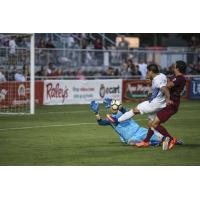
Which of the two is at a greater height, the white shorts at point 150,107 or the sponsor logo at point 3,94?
the white shorts at point 150,107

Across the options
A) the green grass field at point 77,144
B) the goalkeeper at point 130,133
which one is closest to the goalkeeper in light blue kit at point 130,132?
the goalkeeper at point 130,133

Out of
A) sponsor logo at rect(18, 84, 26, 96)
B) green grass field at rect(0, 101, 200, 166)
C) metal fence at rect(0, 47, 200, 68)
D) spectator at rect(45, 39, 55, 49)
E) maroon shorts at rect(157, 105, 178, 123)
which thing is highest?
spectator at rect(45, 39, 55, 49)

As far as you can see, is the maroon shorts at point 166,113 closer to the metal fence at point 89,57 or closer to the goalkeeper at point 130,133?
the goalkeeper at point 130,133

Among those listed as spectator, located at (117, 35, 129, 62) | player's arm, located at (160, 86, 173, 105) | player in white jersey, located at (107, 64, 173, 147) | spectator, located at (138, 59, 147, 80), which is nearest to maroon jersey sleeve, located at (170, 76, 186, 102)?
player in white jersey, located at (107, 64, 173, 147)

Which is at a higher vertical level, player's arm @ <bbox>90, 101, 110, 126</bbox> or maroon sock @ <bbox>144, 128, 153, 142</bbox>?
player's arm @ <bbox>90, 101, 110, 126</bbox>

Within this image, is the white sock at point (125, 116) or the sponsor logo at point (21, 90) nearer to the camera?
the white sock at point (125, 116)

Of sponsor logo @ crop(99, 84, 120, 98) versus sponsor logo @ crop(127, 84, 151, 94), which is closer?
sponsor logo @ crop(99, 84, 120, 98)

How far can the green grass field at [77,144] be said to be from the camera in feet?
41.7

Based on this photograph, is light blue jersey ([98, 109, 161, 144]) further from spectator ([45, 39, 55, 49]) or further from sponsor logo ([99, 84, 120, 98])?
spectator ([45, 39, 55, 49])

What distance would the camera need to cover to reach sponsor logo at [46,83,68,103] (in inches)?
1033

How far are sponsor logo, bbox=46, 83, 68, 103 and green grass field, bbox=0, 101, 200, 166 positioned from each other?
4.01m

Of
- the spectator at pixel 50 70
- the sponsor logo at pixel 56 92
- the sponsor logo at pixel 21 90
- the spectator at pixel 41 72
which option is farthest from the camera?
the spectator at pixel 50 70

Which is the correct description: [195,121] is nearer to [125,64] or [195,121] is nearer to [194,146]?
[194,146]

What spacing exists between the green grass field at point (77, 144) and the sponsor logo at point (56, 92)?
13.1 feet
